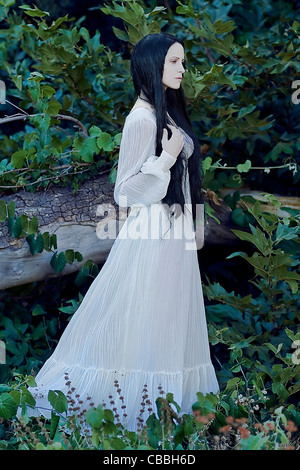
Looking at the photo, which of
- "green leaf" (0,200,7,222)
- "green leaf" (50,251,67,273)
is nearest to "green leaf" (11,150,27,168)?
"green leaf" (0,200,7,222)

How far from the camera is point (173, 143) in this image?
9.25 ft

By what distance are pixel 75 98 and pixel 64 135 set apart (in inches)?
16.3

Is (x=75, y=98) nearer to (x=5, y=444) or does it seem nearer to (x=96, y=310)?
(x=96, y=310)

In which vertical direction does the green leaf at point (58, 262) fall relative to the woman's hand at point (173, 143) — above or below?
below

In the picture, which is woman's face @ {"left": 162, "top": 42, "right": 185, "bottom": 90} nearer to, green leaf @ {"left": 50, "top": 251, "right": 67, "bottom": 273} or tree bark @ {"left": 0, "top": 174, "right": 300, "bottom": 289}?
tree bark @ {"left": 0, "top": 174, "right": 300, "bottom": 289}

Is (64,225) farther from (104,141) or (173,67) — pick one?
(173,67)

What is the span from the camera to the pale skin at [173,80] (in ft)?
9.25

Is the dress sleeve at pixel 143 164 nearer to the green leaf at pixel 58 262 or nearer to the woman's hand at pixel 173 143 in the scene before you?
the woman's hand at pixel 173 143

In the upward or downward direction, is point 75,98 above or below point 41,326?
above

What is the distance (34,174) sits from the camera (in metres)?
3.71

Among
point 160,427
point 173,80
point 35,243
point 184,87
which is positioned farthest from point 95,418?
point 184,87

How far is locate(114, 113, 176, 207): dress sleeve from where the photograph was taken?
2807mm

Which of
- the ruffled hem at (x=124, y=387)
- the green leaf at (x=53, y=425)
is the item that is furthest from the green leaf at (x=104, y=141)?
the green leaf at (x=53, y=425)
